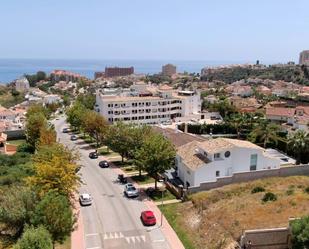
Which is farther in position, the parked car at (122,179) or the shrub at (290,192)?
the parked car at (122,179)

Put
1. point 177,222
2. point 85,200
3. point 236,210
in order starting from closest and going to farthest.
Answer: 1. point 236,210
2. point 177,222
3. point 85,200

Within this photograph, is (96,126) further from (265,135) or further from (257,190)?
(257,190)

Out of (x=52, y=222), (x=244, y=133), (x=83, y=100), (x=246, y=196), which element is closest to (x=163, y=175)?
(x=246, y=196)

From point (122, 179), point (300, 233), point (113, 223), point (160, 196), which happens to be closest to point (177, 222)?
point (113, 223)

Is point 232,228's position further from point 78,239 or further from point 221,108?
point 221,108

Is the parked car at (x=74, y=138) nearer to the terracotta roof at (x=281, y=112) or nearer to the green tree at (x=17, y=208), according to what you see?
the terracotta roof at (x=281, y=112)

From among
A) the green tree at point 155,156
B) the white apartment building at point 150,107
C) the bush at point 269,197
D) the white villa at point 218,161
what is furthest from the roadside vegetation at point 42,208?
the white apartment building at point 150,107
